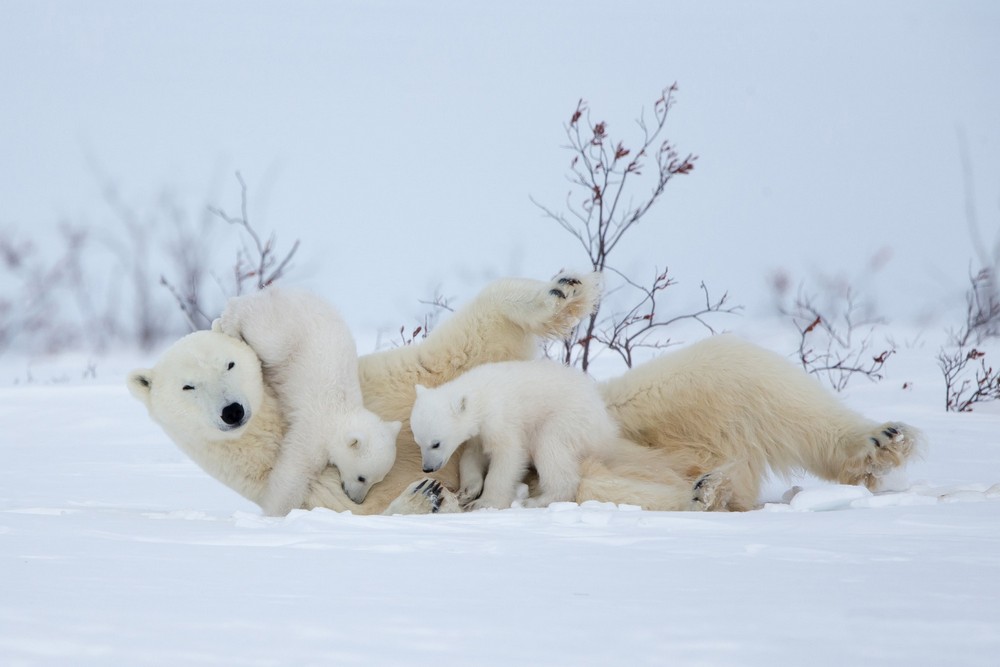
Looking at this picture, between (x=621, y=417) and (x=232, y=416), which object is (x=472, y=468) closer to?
(x=621, y=417)

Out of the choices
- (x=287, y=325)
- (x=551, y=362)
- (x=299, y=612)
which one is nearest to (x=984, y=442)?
(x=551, y=362)

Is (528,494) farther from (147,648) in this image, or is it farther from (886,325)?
(886,325)

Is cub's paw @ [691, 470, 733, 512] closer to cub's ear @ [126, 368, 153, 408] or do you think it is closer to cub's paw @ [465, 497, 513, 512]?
cub's paw @ [465, 497, 513, 512]

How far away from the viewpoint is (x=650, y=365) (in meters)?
3.76

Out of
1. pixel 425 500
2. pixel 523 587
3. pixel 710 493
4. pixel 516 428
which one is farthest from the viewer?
pixel 516 428

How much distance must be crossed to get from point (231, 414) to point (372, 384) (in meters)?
0.61

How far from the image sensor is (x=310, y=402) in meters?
3.47

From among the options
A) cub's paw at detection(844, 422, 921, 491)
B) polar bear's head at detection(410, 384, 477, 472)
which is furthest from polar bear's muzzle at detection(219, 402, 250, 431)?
cub's paw at detection(844, 422, 921, 491)

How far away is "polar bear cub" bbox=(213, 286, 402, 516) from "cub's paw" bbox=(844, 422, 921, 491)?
1527 mm

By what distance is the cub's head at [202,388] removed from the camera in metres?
3.31

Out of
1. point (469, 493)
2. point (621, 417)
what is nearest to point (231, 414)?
point (469, 493)

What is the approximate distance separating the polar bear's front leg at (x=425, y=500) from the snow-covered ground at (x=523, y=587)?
0.34m

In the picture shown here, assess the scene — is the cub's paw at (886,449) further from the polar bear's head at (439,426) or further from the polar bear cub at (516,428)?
the polar bear's head at (439,426)

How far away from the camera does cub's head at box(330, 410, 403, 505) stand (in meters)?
3.42
